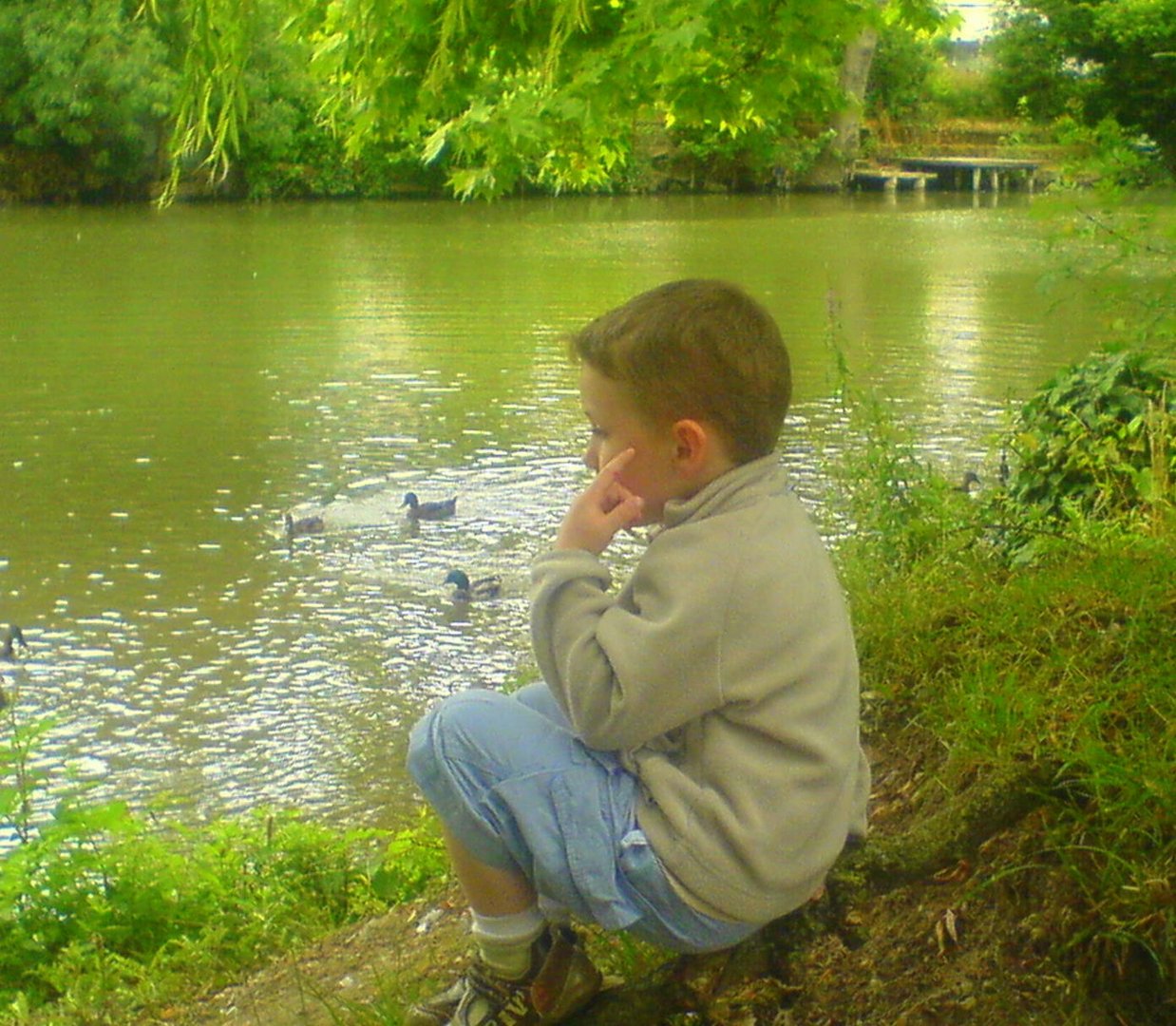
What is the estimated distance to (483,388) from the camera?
43.9 ft

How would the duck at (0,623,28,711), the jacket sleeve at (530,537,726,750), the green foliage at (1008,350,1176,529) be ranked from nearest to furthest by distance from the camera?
the jacket sleeve at (530,537,726,750), the green foliage at (1008,350,1176,529), the duck at (0,623,28,711)

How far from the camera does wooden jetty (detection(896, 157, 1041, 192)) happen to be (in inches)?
1797

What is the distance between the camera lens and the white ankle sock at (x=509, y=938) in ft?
7.44

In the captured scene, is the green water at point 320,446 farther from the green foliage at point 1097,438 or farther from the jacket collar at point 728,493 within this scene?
the jacket collar at point 728,493

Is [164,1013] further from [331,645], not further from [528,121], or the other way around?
[331,645]

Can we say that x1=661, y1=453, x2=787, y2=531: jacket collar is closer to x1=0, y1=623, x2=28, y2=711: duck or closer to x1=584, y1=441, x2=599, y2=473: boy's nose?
x1=584, y1=441, x2=599, y2=473: boy's nose

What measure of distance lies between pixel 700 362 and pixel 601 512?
0.85 ft

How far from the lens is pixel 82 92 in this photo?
34.3 m

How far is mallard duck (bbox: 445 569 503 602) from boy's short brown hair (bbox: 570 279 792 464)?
5.99 metres

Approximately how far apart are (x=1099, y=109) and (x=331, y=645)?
714cm

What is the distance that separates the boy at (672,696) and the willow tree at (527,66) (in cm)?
212

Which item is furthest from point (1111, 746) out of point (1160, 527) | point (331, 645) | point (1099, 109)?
point (1099, 109)

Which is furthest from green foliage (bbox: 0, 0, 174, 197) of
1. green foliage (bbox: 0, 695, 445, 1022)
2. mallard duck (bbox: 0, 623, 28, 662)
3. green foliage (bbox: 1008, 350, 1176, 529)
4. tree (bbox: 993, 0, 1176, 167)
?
green foliage (bbox: 0, 695, 445, 1022)

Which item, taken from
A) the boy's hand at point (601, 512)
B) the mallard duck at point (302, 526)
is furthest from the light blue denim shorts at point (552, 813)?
the mallard duck at point (302, 526)
